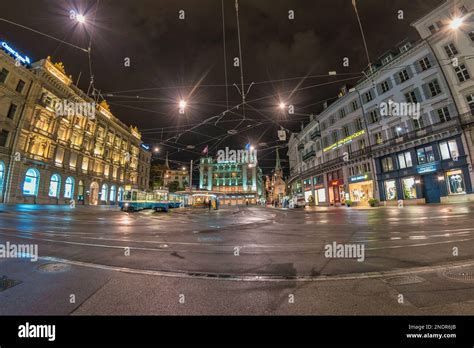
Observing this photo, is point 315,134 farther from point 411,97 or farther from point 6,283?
point 6,283

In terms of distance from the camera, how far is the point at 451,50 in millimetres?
23688

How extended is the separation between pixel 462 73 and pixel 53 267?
35.0 m

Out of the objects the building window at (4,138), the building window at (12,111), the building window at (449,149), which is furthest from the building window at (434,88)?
the building window at (4,138)

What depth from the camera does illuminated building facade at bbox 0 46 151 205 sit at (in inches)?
1163

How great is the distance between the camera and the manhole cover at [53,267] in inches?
176

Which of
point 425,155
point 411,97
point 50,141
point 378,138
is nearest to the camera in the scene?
point 425,155

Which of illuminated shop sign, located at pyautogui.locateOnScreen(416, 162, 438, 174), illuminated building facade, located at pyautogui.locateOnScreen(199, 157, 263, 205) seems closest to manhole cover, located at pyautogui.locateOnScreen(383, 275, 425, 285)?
illuminated shop sign, located at pyautogui.locateOnScreen(416, 162, 438, 174)

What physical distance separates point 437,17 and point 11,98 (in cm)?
5252

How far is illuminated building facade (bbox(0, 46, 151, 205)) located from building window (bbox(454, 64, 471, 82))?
126 feet

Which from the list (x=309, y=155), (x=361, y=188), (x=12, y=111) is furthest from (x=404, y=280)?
(x=309, y=155)
